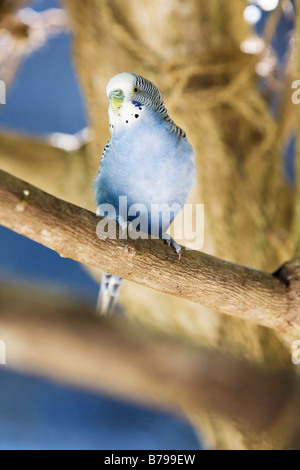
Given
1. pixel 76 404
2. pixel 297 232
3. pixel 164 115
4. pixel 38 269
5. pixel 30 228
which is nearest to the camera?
pixel 30 228

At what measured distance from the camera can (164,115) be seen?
1.08 m

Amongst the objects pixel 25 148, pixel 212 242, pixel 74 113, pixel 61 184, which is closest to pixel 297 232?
pixel 212 242

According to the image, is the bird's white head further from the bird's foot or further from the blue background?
the blue background

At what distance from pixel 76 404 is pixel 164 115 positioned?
211 centimetres

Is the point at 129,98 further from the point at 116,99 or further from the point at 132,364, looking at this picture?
the point at 132,364

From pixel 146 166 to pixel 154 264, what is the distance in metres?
0.23

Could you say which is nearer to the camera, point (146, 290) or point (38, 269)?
point (38, 269)

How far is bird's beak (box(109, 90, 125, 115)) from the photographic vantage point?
93cm

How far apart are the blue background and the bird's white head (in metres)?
0.88

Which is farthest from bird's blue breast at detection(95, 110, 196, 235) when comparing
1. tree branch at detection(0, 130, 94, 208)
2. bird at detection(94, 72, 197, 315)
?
tree branch at detection(0, 130, 94, 208)

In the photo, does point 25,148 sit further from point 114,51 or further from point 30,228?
point 30,228

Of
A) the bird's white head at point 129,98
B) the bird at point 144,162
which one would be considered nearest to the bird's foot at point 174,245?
the bird at point 144,162

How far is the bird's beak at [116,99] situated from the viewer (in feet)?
3.07

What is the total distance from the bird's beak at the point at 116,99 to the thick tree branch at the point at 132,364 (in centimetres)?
46
